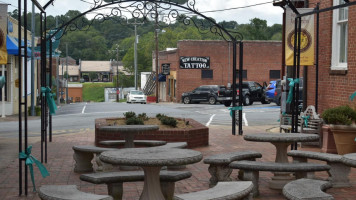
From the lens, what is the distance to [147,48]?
96062 mm

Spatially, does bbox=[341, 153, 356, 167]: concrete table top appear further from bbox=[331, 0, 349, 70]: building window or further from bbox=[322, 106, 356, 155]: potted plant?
bbox=[331, 0, 349, 70]: building window

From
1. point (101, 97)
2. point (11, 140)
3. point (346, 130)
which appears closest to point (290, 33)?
point (346, 130)

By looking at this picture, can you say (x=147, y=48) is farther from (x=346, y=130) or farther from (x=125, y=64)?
(x=346, y=130)

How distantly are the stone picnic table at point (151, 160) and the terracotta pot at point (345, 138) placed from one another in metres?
5.68

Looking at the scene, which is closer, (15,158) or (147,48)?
(15,158)

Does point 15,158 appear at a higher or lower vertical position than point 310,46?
lower

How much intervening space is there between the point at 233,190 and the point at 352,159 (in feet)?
5.35

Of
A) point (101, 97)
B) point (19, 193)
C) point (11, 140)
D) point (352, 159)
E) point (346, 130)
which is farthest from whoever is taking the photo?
point (101, 97)

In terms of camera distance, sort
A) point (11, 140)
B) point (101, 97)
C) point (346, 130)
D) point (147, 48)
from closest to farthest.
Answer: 1. point (346, 130)
2. point (11, 140)
3. point (147, 48)
4. point (101, 97)

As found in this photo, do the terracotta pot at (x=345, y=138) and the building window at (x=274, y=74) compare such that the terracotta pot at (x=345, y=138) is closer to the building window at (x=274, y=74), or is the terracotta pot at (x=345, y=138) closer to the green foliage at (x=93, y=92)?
the building window at (x=274, y=74)

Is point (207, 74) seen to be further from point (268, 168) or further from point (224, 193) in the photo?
point (224, 193)

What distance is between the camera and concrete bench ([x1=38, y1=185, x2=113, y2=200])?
20.3 feet

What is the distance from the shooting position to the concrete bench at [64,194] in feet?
20.3

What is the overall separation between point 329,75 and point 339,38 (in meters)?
0.99
